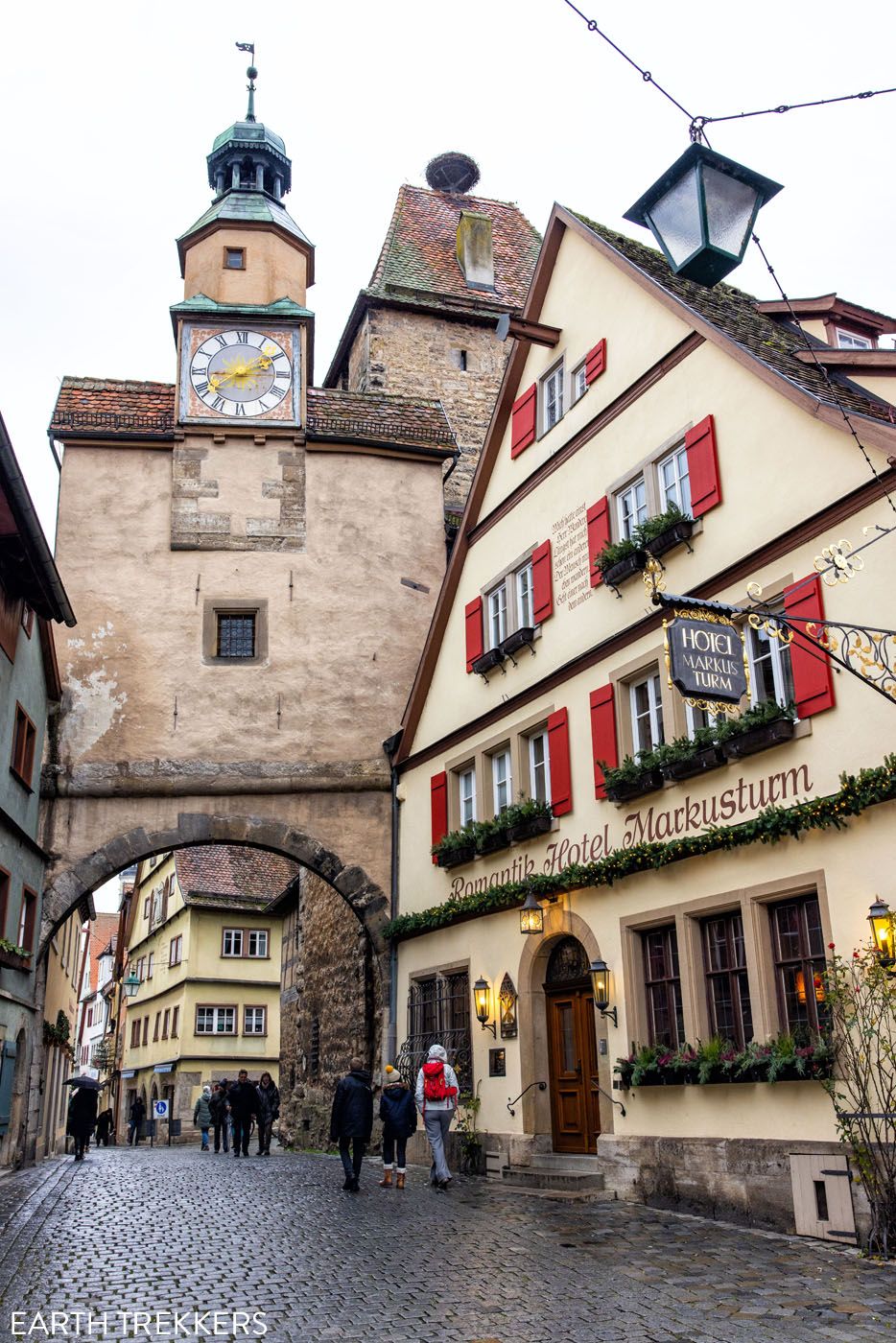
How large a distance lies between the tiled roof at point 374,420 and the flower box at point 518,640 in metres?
6.31

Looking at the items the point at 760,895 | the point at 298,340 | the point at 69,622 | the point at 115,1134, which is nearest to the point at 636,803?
the point at 760,895

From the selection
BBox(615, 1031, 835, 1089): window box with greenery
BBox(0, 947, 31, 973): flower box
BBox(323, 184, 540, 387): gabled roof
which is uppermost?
BBox(323, 184, 540, 387): gabled roof

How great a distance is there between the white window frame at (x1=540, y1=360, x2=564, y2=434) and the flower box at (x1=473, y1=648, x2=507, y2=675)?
2.77 metres

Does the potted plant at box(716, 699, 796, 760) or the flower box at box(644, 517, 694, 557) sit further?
the flower box at box(644, 517, 694, 557)

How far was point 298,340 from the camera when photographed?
2078 centimetres

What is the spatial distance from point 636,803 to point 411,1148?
6824 millimetres

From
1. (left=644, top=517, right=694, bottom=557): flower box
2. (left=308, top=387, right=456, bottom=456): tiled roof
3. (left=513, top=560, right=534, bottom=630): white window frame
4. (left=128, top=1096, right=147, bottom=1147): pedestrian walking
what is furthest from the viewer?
(left=128, top=1096, right=147, bottom=1147): pedestrian walking

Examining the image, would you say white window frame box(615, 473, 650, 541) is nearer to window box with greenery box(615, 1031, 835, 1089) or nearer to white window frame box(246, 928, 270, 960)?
window box with greenery box(615, 1031, 835, 1089)

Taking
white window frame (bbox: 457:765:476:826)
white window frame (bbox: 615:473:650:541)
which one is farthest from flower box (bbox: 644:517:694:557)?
white window frame (bbox: 457:765:476:826)

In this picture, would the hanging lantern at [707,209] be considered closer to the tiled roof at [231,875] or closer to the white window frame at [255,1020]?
the tiled roof at [231,875]

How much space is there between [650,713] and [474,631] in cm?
446

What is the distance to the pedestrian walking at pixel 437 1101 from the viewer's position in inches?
499

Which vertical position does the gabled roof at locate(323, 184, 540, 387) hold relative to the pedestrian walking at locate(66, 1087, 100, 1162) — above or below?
above

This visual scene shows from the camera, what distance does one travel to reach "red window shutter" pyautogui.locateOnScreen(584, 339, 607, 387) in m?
14.3
